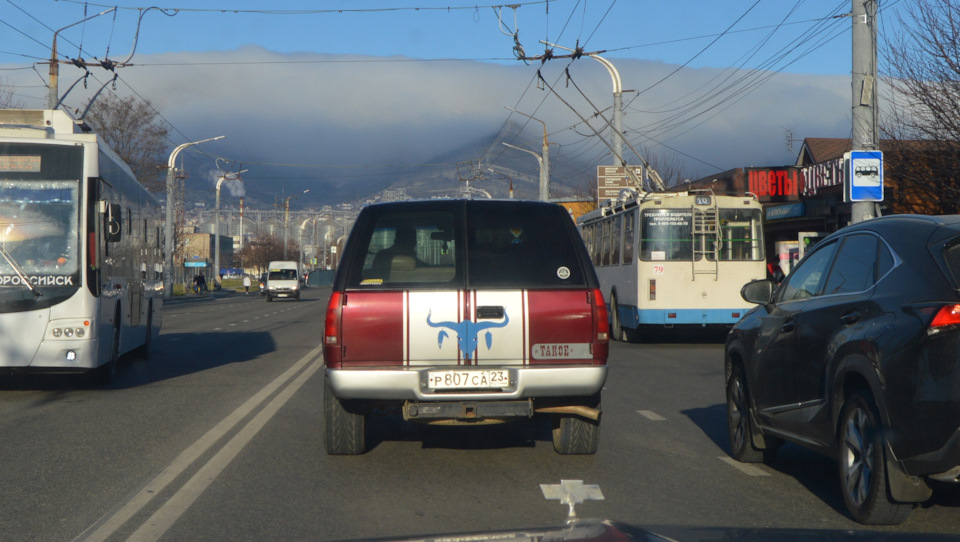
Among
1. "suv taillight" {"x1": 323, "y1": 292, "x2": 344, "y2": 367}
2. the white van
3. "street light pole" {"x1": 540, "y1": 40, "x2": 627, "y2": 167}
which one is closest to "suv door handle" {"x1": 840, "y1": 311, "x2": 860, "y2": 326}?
"suv taillight" {"x1": 323, "y1": 292, "x2": 344, "y2": 367}

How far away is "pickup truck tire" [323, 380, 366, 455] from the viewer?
7469 millimetres

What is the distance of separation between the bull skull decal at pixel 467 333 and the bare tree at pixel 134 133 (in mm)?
55998

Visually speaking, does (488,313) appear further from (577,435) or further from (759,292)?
(759,292)

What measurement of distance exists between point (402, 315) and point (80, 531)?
235cm

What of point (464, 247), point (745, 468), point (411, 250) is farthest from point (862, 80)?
point (411, 250)

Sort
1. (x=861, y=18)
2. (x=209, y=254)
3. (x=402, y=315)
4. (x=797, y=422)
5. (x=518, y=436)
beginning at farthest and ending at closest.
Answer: (x=209, y=254), (x=861, y=18), (x=518, y=436), (x=402, y=315), (x=797, y=422)

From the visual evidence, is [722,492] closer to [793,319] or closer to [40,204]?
[793,319]

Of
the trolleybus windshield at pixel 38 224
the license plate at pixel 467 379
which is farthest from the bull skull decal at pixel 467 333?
the trolleybus windshield at pixel 38 224

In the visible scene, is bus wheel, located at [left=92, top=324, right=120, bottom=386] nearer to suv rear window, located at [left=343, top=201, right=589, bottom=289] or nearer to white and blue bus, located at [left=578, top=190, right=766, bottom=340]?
suv rear window, located at [left=343, top=201, right=589, bottom=289]

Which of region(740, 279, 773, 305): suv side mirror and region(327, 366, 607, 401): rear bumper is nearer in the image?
region(327, 366, 607, 401): rear bumper

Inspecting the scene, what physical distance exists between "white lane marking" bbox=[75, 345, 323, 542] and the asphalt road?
0.07ft

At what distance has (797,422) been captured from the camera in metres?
6.25

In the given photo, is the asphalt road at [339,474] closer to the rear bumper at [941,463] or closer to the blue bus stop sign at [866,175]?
the rear bumper at [941,463]

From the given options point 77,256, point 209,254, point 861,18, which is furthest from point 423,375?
point 209,254
